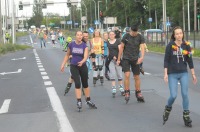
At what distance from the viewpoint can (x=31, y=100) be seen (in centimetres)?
1165

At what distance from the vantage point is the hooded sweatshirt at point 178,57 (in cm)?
783

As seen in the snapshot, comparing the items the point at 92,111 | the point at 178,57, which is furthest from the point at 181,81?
the point at 92,111

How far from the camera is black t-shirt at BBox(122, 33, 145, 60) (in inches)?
414

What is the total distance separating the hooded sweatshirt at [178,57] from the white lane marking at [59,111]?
1945 mm

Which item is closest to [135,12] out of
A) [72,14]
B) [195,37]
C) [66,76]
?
[72,14]

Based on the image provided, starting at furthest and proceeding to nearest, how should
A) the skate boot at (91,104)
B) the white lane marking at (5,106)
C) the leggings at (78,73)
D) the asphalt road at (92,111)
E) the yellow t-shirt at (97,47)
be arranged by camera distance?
the yellow t-shirt at (97,47) → the white lane marking at (5,106) → the skate boot at (91,104) → the leggings at (78,73) → the asphalt road at (92,111)

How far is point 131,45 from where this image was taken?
10531 millimetres

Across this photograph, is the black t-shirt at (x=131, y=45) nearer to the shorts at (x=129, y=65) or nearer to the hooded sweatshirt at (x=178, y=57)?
the shorts at (x=129, y=65)

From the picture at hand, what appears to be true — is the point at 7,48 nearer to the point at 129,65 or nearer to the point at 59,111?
the point at 129,65

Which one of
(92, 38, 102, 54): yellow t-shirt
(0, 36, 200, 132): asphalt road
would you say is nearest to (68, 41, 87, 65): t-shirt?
(0, 36, 200, 132): asphalt road

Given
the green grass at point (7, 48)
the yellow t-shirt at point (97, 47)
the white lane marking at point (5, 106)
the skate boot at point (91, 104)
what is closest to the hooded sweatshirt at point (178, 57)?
the skate boot at point (91, 104)

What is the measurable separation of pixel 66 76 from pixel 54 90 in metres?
4.49

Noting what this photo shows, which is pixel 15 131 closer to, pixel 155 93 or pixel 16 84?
pixel 155 93

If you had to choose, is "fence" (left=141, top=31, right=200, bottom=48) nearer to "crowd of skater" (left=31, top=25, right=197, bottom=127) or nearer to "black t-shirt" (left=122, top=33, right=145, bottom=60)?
"crowd of skater" (left=31, top=25, right=197, bottom=127)
